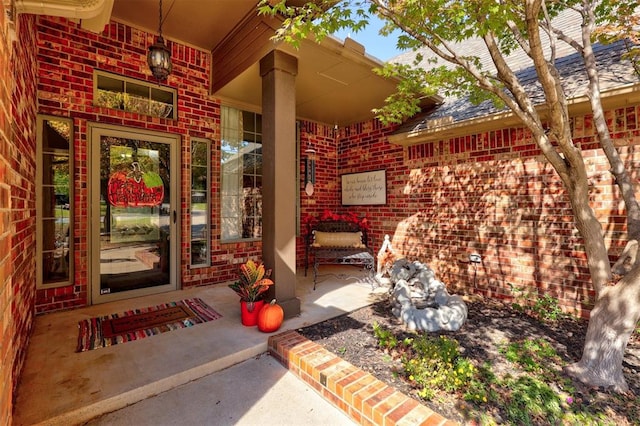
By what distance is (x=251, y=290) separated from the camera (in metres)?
2.96

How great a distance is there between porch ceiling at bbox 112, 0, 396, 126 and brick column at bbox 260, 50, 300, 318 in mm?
247

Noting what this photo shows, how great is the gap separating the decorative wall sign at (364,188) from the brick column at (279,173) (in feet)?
8.39

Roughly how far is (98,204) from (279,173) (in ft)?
7.51

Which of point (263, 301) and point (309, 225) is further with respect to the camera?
point (309, 225)

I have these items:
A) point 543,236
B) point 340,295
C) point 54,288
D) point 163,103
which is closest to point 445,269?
point 543,236

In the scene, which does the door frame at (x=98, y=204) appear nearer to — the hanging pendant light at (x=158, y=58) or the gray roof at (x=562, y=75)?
the hanging pendant light at (x=158, y=58)

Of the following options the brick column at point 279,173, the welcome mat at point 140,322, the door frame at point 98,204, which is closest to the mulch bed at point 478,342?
the brick column at point 279,173

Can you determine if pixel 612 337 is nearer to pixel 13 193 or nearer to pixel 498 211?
pixel 498 211

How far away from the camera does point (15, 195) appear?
174 centimetres

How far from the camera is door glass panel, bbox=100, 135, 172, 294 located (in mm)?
3590

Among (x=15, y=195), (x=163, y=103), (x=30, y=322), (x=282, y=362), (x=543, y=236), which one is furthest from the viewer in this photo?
(x=163, y=103)

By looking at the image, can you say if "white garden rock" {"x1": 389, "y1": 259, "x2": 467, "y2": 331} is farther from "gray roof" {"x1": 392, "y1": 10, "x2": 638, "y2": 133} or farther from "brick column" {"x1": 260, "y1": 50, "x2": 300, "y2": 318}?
"gray roof" {"x1": 392, "y1": 10, "x2": 638, "y2": 133}

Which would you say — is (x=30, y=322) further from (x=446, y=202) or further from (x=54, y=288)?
(x=446, y=202)

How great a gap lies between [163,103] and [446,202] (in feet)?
14.1
